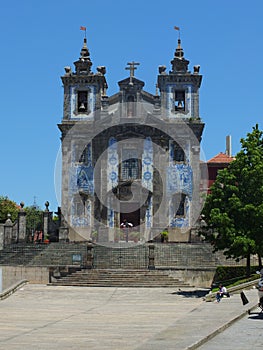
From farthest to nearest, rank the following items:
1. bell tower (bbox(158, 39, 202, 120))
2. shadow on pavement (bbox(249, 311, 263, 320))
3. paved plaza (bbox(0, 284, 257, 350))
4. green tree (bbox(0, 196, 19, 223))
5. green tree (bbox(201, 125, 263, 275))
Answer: green tree (bbox(0, 196, 19, 223)) → bell tower (bbox(158, 39, 202, 120)) → green tree (bbox(201, 125, 263, 275)) → shadow on pavement (bbox(249, 311, 263, 320)) → paved plaza (bbox(0, 284, 257, 350))

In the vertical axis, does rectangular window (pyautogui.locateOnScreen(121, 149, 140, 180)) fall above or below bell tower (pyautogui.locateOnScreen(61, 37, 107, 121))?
below

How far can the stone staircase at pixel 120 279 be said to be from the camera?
29219 millimetres

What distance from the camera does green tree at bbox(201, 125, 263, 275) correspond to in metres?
24.8

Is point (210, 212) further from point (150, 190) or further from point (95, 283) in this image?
point (150, 190)

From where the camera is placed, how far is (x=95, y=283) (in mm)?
29547

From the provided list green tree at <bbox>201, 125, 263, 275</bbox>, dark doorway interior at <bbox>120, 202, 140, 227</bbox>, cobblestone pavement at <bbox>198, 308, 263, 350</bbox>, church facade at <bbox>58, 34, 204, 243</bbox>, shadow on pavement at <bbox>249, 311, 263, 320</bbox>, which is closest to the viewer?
cobblestone pavement at <bbox>198, 308, 263, 350</bbox>

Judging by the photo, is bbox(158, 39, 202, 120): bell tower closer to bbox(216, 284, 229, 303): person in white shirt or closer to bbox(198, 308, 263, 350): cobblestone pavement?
bbox(216, 284, 229, 303): person in white shirt

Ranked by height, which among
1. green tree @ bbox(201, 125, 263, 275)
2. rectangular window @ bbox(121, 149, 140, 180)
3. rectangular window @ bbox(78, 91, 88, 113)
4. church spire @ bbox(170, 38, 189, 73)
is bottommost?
green tree @ bbox(201, 125, 263, 275)

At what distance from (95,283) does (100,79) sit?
18.5 meters

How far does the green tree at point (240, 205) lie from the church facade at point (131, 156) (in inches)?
541

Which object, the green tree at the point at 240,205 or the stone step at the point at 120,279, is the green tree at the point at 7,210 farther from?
the green tree at the point at 240,205

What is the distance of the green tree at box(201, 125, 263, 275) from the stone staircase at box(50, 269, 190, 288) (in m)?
4.11

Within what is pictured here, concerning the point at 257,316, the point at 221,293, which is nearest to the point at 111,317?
the point at 257,316

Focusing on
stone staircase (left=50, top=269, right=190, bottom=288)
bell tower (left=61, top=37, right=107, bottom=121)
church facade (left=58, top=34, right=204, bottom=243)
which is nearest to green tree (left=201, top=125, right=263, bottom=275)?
stone staircase (left=50, top=269, right=190, bottom=288)
